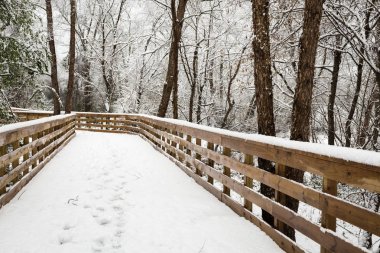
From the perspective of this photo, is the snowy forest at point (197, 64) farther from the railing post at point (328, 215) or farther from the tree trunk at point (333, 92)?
the railing post at point (328, 215)

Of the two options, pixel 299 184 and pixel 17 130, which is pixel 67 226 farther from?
pixel 299 184

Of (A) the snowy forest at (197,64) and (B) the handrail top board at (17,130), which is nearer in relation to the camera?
(B) the handrail top board at (17,130)

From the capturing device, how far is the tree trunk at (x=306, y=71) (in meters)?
5.83

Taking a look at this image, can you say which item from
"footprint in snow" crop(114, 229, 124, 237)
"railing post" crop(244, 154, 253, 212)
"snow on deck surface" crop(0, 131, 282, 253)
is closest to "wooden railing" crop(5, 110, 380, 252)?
"railing post" crop(244, 154, 253, 212)

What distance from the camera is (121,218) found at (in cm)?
476

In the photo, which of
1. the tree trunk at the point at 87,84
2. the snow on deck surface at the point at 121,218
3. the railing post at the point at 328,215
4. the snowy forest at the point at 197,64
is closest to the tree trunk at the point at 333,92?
the snowy forest at the point at 197,64

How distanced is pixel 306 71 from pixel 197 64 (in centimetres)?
2056

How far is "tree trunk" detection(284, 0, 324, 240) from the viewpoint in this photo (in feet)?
19.1

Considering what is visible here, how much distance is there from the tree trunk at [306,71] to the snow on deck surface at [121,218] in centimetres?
174

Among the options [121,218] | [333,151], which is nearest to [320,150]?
[333,151]

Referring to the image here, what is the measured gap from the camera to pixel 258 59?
247 inches

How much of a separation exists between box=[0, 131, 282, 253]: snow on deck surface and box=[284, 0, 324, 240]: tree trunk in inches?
68.4

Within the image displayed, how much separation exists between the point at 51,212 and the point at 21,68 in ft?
28.8

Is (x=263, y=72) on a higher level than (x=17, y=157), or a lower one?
higher
